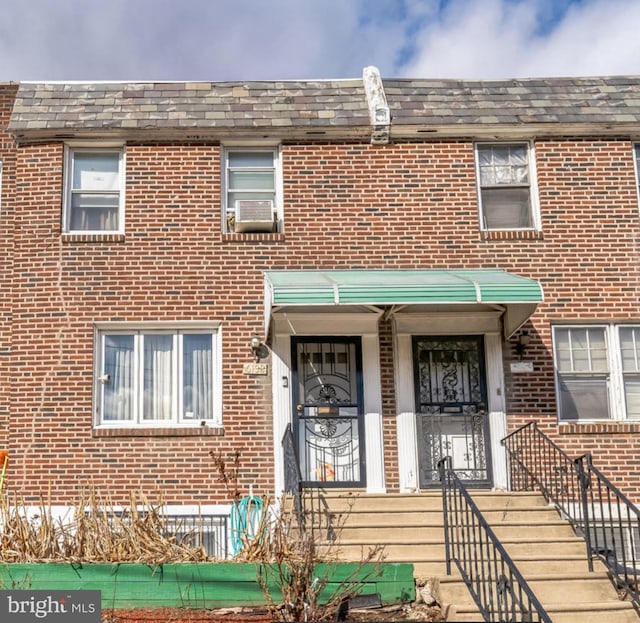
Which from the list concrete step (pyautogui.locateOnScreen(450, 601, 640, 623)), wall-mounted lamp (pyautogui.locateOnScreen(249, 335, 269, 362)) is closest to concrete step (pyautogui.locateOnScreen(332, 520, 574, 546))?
concrete step (pyautogui.locateOnScreen(450, 601, 640, 623))

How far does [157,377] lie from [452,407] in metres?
3.85

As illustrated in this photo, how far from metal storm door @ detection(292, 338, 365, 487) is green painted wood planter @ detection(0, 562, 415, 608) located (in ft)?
9.76

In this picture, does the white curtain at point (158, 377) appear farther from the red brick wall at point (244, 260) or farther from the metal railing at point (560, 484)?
the metal railing at point (560, 484)

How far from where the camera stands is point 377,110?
527 inches

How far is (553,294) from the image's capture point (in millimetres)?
13062

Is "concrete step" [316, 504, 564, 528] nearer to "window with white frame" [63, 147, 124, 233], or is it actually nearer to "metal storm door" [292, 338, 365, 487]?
"metal storm door" [292, 338, 365, 487]

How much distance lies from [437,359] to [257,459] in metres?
2.69

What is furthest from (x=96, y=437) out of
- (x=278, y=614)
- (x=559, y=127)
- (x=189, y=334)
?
(x=559, y=127)

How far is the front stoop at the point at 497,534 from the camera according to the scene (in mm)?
9188

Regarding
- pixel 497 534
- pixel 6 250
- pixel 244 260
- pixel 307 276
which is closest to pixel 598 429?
pixel 497 534

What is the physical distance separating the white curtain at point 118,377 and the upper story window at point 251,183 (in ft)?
6.89

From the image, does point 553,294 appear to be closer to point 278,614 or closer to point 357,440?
point 357,440

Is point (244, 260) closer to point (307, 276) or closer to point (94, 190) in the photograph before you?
point (307, 276)

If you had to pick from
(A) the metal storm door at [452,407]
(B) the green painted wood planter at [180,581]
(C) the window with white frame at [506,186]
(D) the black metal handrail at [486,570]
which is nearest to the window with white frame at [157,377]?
(A) the metal storm door at [452,407]
